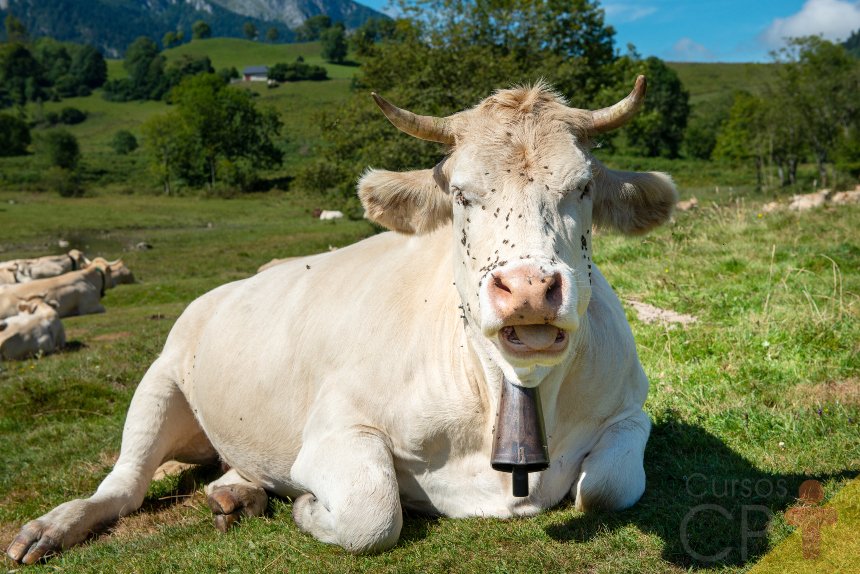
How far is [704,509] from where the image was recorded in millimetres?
3352

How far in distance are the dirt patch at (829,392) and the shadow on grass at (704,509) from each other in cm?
104

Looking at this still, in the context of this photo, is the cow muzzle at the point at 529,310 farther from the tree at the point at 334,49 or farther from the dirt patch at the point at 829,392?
the tree at the point at 334,49

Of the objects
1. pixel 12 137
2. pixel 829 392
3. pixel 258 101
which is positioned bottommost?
pixel 829 392

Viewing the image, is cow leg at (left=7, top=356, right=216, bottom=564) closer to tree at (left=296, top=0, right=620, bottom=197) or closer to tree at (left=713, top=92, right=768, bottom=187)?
tree at (left=296, top=0, right=620, bottom=197)

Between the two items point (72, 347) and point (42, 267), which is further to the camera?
point (42, 267)

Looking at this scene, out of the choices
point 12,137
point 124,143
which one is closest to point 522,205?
point 124,143

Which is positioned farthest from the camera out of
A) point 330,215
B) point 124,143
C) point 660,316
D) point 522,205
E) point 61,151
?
point 124,143

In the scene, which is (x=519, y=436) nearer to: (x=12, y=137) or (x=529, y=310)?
(x=529, y=310)

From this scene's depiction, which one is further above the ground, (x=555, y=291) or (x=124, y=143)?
(x=124, y=143)

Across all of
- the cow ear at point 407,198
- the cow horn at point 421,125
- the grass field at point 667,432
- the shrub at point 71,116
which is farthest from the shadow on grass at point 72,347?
the shrub at point 71,116

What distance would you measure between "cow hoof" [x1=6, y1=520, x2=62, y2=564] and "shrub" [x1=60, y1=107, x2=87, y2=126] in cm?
11011

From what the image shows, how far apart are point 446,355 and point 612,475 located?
1070mm

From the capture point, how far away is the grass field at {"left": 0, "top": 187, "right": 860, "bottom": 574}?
3197 millimetres

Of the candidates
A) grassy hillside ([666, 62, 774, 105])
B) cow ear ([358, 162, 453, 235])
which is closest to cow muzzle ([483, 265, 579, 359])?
cow ear ([358, 162, 453, 235])
